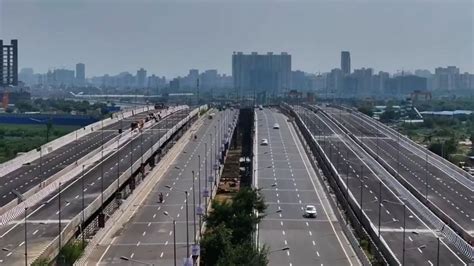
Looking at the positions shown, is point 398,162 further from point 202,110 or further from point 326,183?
point 202,110

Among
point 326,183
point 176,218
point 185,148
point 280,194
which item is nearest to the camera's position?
point 176,218

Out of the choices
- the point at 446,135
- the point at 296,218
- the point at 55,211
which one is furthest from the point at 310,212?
the point at 446,135

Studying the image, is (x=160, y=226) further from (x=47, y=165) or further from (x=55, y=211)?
(x=47, y=165)

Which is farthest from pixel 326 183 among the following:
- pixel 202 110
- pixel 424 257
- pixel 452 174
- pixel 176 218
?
pixel 202 110

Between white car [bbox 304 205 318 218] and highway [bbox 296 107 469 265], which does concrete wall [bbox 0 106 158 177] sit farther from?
white car [bbox 304 205 318 218]

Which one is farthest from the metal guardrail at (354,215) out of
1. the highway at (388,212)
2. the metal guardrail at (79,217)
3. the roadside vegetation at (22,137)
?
the roadside vegetation at (22,137)

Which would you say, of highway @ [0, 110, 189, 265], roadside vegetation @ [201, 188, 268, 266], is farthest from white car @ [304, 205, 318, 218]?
highway @ [0, 110, 189, 265]
